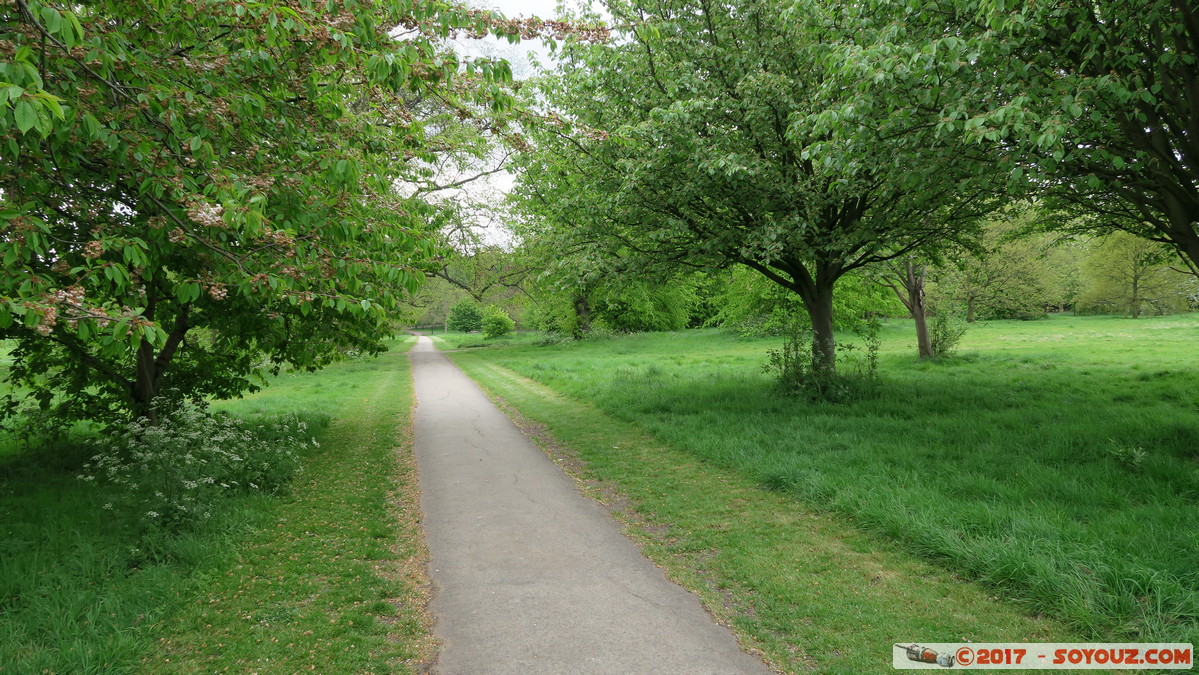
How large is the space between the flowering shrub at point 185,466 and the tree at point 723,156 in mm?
6252

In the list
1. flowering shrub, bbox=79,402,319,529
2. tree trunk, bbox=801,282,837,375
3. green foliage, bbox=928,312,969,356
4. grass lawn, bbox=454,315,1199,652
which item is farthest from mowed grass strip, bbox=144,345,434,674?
green foliage, bbox=928,312,969,356

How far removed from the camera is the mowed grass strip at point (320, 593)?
12.3 ft

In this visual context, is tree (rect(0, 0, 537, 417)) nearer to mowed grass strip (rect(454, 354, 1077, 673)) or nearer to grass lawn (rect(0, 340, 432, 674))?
grass lawn (rect(0, 340, 432, 674))

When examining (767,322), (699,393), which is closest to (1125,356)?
(767,322)

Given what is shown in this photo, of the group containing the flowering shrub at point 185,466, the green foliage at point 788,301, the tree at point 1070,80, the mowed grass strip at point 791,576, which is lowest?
the mowed grass strip at point 791,576

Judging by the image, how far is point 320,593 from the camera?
464 centimetres

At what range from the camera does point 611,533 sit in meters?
5.88

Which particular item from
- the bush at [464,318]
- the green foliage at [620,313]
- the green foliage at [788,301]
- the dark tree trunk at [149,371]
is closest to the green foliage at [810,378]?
the green foliage at [788,301]

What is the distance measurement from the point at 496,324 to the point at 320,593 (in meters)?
47.3

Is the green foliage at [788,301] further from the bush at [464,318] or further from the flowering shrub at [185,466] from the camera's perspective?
the bush at [464,318]

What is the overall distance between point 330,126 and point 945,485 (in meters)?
7.69

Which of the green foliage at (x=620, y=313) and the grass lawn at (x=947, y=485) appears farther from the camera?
the green foliage at (x=620, y=313)

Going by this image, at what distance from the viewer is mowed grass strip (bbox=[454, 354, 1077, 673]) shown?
12.5ft

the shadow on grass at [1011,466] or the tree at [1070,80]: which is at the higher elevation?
the tree at [1070,80]
